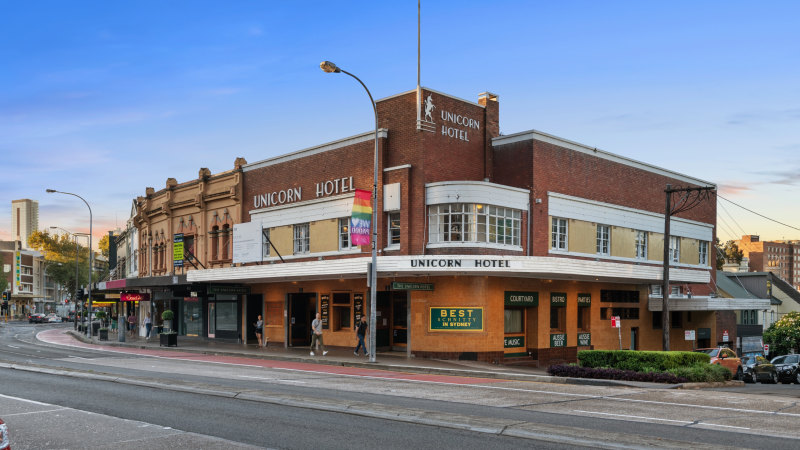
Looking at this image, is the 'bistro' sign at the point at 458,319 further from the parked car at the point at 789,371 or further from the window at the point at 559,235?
the parked car at the point at 789,371

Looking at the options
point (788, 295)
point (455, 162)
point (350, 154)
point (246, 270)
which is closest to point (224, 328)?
point (246, 270)

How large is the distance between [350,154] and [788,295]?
63.3m

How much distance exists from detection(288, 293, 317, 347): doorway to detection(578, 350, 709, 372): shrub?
1823cm

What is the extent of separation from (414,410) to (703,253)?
118ft

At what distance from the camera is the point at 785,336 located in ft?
192

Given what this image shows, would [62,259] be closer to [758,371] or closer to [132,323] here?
[132,323]

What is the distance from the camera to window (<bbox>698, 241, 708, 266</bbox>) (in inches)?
1726

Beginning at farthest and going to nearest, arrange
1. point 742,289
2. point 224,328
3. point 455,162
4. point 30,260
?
1. point 30,260
2. point 742,289
3. point 224,328
4. point 455,162

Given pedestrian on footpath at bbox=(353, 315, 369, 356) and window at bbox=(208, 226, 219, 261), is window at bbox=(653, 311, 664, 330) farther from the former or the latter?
window at bbox=(208, 226, 219, 261)

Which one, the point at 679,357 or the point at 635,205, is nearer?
the point at 679,357

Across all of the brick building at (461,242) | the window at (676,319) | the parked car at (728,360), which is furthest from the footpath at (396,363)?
the window at (676,319)

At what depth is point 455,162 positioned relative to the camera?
31.8 m

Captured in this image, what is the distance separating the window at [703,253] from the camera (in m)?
43.8

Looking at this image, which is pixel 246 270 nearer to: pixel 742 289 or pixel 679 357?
pixel 679 357
